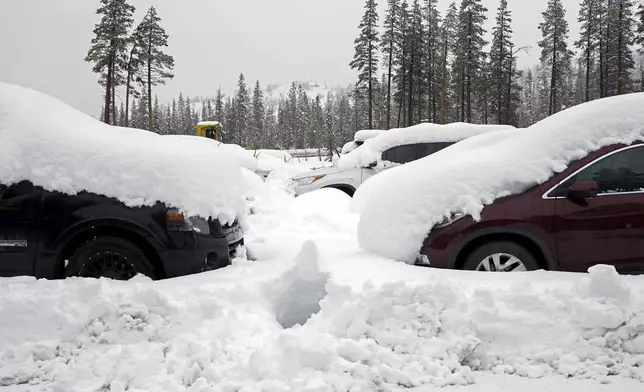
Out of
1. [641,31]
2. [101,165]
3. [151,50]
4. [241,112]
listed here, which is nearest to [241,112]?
[241,112]

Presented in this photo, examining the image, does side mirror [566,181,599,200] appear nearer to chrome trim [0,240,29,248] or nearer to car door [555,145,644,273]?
car door [555,145,644,273]

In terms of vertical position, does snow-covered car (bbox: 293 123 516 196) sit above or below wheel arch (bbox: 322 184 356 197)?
above

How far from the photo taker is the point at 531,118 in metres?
65.3

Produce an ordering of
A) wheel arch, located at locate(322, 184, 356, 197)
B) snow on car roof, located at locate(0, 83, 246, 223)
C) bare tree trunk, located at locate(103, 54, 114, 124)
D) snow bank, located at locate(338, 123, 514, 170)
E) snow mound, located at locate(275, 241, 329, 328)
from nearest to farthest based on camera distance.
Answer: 1. snow mound, located at locate(275, 241, 329, 328)
2. snow on car roof, located at locate(0, 83, 246, 223)
3. wheel arch, located at locate(322, 184, 356, 197)
4. snow bank, located at locate(338, 123, 514, 170)
5. bare tree trunk, located at locate(103, 54, 114, 124)

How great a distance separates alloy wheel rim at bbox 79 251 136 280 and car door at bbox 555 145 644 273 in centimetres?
424

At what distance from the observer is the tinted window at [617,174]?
4094 mm

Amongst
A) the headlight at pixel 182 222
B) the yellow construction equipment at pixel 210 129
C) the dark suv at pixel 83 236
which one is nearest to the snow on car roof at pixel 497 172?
the headlight at pixel 182 222

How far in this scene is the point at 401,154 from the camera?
1070cm

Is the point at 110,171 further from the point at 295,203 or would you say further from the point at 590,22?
the point at 590,22

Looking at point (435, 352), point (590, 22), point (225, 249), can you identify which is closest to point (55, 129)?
point (225, 249)

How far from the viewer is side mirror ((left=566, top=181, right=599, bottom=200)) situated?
400 centimetres

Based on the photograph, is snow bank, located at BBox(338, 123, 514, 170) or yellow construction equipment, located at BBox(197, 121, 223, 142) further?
yellow construction equipment, located at BBox(197, 121, 223, 142)

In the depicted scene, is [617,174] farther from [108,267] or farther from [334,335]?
[108,267]

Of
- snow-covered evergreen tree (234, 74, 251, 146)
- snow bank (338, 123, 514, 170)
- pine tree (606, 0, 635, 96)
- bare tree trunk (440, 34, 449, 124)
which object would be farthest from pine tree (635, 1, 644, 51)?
snow-covered evergreen tree (234, 74, 251, 146)
